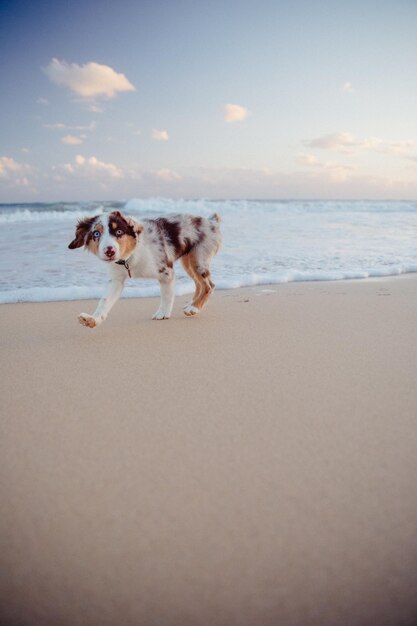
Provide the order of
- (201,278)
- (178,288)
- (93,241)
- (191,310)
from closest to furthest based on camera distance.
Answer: (93,241), (191,310), (201,278), (178,288)

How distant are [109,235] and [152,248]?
55 centimetres

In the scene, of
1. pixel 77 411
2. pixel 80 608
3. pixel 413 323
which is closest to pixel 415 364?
pixel 413 323

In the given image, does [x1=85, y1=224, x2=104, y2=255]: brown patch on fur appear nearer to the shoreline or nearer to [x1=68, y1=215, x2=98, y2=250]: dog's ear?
[x1=68, y1=215, x2=98, y2=250]: dog's ear

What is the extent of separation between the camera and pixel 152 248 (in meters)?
3.94

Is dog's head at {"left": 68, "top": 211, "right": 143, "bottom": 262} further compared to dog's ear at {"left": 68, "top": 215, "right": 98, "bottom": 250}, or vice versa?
dog's ear at {"left": 68, "top": 215, "right": 98, "bottom": 250}

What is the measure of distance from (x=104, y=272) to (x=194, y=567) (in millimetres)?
5819

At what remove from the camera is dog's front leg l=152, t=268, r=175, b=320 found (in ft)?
13.3

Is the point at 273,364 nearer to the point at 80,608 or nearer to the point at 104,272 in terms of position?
the point at 80,608

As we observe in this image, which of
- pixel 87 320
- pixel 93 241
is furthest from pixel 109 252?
pixel 87 320

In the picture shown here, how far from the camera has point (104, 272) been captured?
21.8 ft

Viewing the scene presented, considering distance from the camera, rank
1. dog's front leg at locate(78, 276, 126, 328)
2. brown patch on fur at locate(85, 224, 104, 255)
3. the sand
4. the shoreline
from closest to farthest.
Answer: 1. the sand
2. brown patch on fur at locate(85, 224, 104, 255)
3. dog's front leg at locate(78, 276, 126, 328)
4. the shoreline

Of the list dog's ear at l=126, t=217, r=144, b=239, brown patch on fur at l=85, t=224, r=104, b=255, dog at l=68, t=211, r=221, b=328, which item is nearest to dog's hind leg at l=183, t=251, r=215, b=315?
dog at l=68, t=211, r=221, b=328

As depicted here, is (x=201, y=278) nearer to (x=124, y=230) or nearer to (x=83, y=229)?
(x=124, y=230)

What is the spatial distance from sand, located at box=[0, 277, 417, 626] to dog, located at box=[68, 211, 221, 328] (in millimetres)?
959
